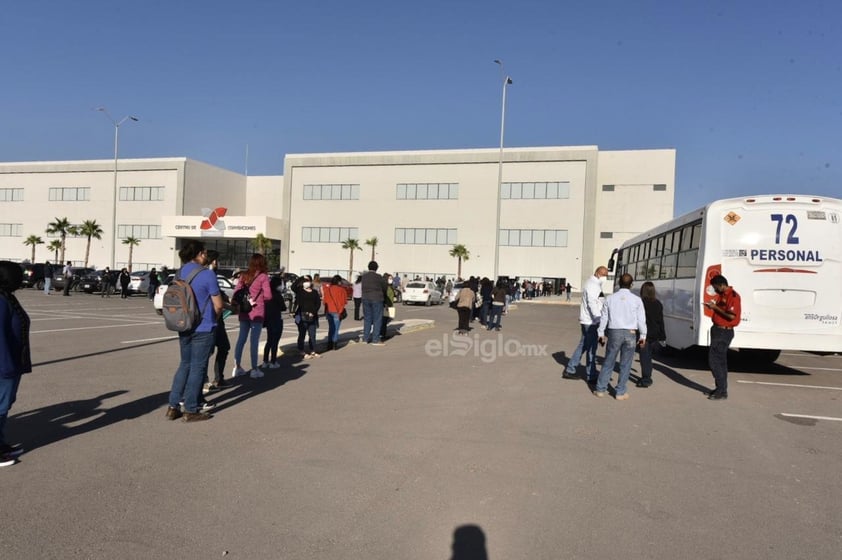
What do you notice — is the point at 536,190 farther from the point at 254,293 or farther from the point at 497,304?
the point at 254,293

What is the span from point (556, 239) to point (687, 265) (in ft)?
160

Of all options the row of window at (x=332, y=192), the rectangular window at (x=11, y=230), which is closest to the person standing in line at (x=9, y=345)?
the row of window at (x=332, y=192)

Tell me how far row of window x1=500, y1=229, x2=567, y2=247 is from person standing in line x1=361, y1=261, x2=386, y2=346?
4803 cm

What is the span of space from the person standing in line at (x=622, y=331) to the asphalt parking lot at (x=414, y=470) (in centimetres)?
32

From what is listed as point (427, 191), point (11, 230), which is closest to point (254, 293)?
point (427, 191)

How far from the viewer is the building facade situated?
60.4 meters

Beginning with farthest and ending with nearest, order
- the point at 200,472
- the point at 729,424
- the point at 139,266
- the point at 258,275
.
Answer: the point at 139,266 < the point at 258,275 < the point at 729,424 < the point at 200,472

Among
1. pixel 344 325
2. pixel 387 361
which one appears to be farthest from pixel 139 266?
pixel 387 361

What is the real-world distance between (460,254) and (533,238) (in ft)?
24.5

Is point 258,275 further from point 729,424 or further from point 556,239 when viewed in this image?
point 556,239

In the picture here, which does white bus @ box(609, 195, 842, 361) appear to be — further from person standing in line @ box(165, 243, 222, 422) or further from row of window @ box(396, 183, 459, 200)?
row of window @ box(396, 183, 459, 200)

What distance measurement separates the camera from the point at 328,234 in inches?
2662

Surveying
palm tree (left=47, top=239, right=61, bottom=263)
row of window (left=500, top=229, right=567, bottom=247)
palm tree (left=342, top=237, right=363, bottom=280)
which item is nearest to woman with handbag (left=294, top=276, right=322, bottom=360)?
row of window (left=500, top=229, right=567, bottom=247)

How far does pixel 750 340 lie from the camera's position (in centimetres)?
1073
